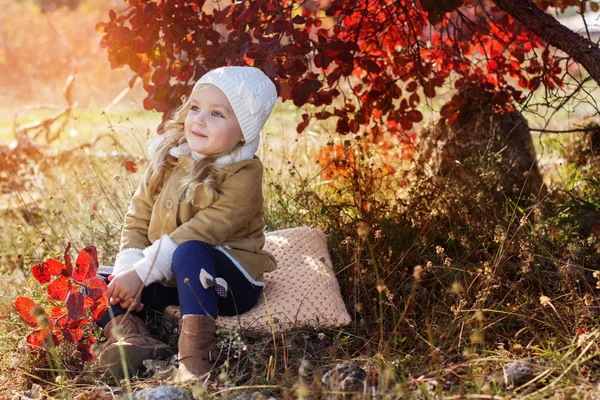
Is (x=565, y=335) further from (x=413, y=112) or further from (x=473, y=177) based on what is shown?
(x=413, y=112)

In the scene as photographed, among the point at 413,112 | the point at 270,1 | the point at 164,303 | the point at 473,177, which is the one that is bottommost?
the point at 164,303

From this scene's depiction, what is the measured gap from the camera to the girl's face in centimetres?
288

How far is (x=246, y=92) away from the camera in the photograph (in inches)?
112

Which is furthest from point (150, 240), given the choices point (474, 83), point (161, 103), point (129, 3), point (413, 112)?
point (474, 83)

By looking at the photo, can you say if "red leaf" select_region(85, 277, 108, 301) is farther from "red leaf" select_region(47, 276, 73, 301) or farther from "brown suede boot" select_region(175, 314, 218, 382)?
"brown suede boot" select_region(175, 314, 218, 382)

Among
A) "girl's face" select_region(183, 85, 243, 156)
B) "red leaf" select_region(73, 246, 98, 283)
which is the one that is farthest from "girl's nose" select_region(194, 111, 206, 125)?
"red leaf" select_region(73, 246, 98, 283)

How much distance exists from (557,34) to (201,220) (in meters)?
1.96

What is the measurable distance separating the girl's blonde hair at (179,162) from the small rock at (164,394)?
89 centimetres

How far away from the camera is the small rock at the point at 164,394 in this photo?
2.22m

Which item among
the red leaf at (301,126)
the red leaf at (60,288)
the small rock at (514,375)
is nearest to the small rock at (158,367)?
the red leaf at (60,288)

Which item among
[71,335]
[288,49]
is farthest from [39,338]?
[288,49]

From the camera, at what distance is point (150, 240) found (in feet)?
10.0

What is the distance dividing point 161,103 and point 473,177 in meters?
1.68

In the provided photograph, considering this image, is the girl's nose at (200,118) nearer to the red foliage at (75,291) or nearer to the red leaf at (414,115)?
the red foliage at (75,291)
